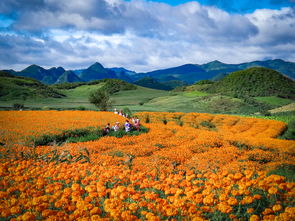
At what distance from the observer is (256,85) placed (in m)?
88.1

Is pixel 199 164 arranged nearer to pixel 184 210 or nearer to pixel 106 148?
pixel 184 210

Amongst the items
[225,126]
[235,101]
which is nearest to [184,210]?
[225,126]

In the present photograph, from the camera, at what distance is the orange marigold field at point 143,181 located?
3832 millimetres

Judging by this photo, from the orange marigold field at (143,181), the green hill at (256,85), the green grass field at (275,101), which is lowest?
the orange marigold field at (143,181)

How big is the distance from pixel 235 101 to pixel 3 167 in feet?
196

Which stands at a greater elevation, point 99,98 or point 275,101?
point 99,98

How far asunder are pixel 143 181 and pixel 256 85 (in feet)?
309

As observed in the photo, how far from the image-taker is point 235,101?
5928 cm

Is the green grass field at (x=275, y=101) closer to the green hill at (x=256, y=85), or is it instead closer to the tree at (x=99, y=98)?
the green hill at (x=256, y=85)

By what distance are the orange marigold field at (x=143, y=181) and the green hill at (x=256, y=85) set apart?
69555mm

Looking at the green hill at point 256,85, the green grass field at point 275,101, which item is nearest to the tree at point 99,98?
the green grass field at point 275,101

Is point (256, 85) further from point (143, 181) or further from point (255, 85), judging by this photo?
point (143, 181)

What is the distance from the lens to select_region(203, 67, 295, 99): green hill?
263ft

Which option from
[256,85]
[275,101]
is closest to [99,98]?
[275,101]
